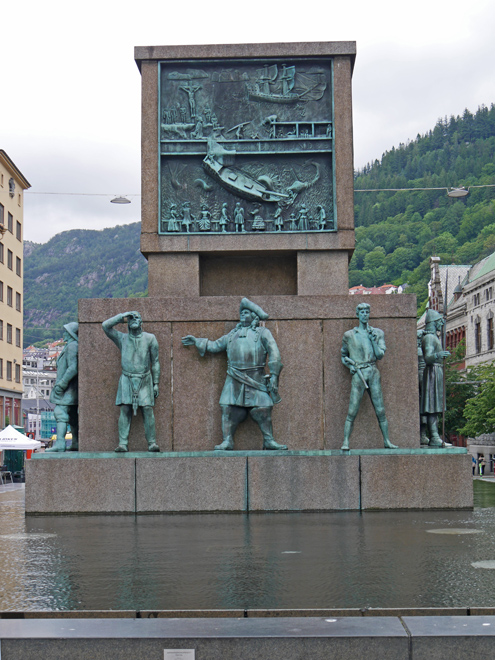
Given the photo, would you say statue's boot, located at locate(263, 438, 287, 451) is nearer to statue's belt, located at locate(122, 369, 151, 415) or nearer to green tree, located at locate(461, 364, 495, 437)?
statue's belt, located at locate(122, 369, 151, 415)

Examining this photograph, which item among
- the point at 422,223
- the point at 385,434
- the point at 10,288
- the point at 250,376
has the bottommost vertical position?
the point at 385,434

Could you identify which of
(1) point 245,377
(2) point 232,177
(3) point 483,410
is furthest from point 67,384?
(3) point 483,410

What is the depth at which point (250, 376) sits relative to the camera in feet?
45.4

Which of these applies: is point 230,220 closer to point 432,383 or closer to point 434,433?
point 432,383

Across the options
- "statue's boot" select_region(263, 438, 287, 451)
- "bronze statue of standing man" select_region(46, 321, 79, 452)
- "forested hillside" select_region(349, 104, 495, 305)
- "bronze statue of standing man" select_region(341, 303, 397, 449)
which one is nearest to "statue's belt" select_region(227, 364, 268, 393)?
"statue's boot" select_region(263, 438, 287, 451)

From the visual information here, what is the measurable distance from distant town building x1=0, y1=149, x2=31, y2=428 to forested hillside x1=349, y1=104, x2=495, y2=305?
203 feet

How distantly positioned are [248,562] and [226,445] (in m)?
5.65

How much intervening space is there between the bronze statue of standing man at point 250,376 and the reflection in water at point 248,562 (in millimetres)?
1823

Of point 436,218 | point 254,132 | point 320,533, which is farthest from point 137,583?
point 436,218

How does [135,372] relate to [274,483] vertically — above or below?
above

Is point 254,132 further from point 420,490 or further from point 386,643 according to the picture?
point 386,643

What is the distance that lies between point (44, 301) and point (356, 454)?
592 feet

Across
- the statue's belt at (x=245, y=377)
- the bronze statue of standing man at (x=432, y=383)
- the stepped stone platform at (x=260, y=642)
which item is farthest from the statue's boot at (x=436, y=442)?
the stepped stone platform at (x=260, y=642)

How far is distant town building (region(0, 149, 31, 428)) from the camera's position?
73.2 meters
